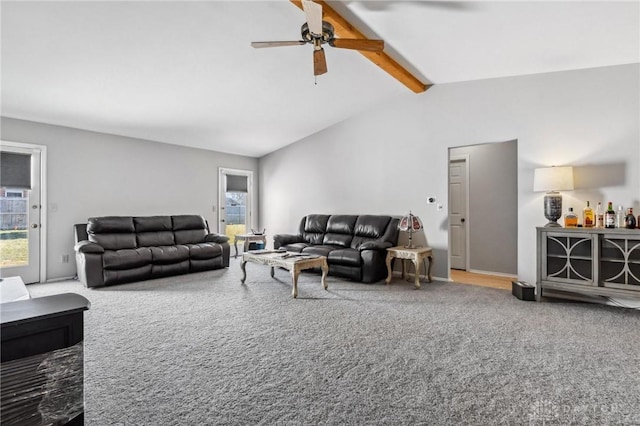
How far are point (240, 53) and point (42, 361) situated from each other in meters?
3.52

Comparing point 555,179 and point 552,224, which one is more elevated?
point 555,179

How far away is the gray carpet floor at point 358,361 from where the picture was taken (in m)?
1.88

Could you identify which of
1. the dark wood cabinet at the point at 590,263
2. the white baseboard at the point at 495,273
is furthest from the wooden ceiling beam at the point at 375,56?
the white baseboard at the point at 495,273

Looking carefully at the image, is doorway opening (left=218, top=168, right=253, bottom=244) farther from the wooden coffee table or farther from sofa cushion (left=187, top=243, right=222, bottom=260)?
the wooden coffee table

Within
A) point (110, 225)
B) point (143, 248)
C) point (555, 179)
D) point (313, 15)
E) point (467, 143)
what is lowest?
point (143, 248)

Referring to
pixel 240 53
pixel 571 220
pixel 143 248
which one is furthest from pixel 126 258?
pixel 571 220

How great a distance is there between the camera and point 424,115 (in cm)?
533

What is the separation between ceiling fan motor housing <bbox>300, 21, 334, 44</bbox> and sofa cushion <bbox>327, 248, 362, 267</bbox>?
2871 millimetres

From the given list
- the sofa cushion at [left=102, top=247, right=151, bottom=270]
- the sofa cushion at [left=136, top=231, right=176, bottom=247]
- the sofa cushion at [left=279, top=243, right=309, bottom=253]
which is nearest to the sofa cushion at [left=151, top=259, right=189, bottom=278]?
the sofa cushion at [left=102, top=247, right=151, bottom=270]

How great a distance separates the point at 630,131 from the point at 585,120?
439 mm

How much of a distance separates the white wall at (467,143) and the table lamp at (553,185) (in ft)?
1.06

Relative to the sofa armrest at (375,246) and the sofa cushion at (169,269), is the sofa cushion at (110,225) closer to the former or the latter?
the sofa cushion at (169,269)

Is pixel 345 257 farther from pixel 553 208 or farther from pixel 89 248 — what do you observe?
pixel 89 248

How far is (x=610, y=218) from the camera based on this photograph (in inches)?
141
